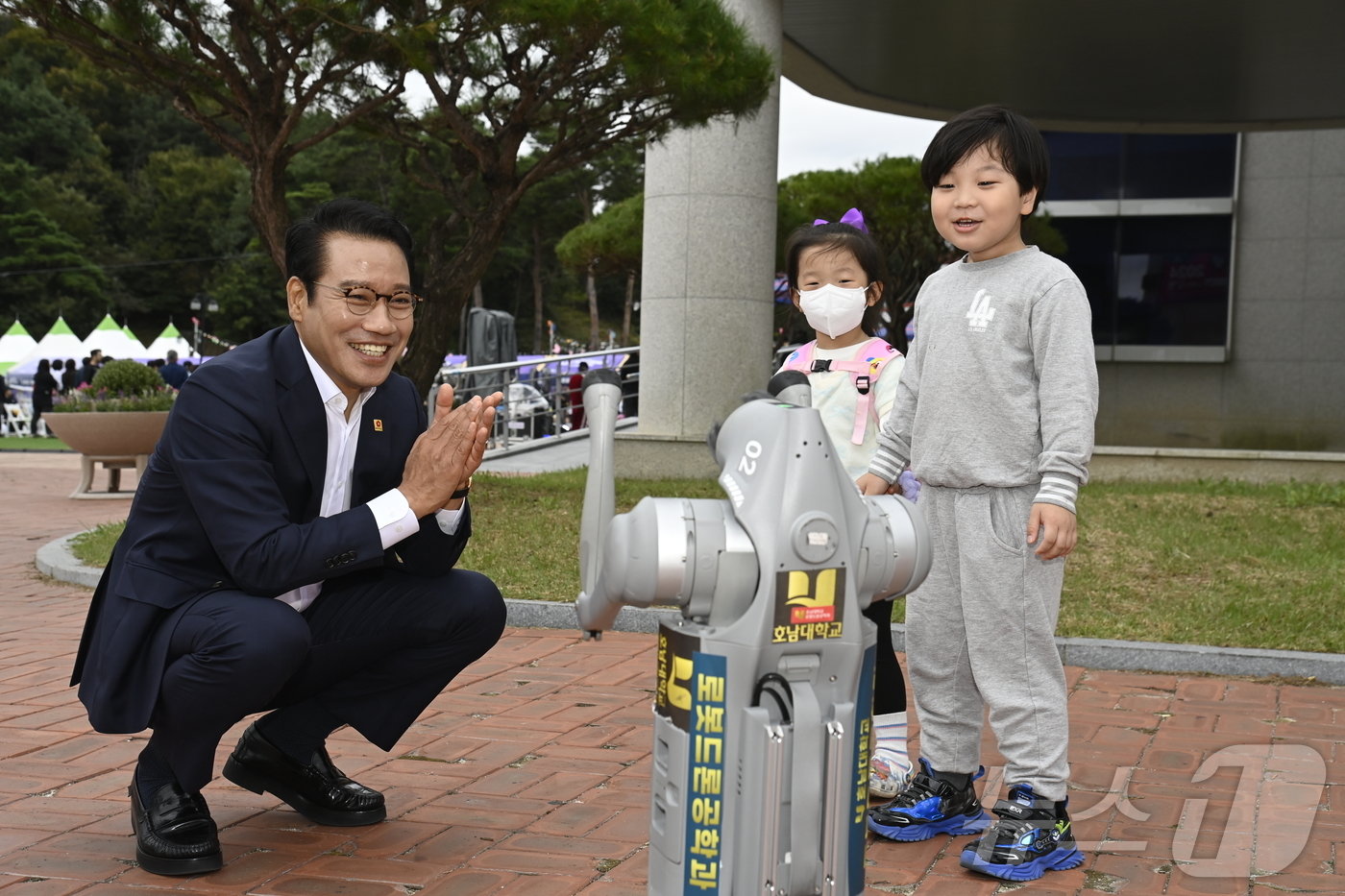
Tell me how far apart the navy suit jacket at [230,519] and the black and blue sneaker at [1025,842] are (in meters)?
1.39

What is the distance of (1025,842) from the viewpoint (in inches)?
116

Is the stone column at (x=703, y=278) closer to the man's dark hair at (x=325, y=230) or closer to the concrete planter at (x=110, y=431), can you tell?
the concrete planter at (x=110, y=431)

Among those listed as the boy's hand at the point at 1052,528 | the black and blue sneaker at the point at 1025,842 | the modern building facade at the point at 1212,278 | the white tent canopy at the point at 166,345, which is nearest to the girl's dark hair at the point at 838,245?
the boy's hand at the point at 1052,528

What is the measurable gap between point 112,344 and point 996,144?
30769 mm

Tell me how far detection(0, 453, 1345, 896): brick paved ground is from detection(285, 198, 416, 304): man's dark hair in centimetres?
128

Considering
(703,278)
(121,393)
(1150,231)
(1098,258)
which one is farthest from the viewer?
(1098,258)

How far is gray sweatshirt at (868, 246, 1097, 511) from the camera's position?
289 cm

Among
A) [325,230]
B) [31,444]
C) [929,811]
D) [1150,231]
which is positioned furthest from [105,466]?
[1150,231]

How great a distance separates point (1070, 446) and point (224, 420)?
1.80 metres

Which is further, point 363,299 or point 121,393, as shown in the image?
point 121,393

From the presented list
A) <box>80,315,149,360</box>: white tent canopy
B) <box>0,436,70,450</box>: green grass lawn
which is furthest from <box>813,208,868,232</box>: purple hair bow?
<box>80,315,149,360</box>: white tent canopy

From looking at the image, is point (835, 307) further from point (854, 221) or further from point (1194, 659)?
point (1194, 659)

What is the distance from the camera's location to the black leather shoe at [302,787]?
3.26 metres

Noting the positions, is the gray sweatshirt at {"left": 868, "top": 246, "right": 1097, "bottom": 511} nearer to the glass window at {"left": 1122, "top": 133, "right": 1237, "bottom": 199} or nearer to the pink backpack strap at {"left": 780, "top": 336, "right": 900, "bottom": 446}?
the pink backpack strap at {"left": 780, "top": 336, "right": 900, "bottom": 446}
